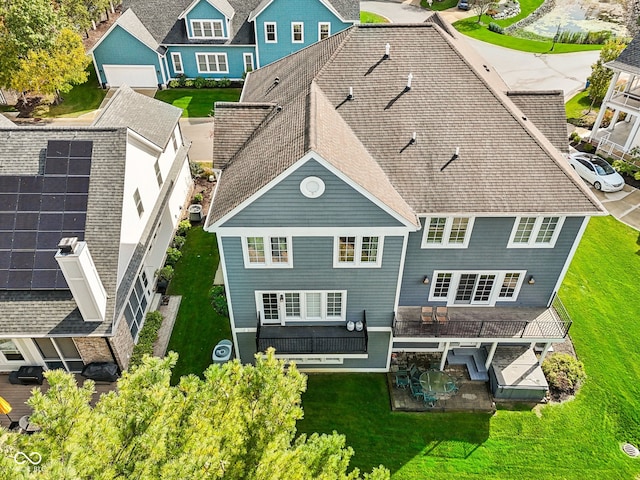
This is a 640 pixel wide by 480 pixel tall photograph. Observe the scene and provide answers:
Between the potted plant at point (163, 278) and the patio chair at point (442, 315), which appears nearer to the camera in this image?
the patio chair at point (442, 315)

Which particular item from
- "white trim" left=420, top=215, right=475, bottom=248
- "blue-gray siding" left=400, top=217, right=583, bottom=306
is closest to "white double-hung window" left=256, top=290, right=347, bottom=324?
"blue-gray siding" left=400, top=217, right=583, bottom=306

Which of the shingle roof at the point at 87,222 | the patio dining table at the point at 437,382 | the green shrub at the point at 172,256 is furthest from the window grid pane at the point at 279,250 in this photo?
the green shrub at the point at 172,256

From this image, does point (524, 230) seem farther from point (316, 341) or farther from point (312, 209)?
point (316, 341)

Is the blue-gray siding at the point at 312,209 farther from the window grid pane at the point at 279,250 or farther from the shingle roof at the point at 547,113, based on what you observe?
the shingle roof at the point at 547,113

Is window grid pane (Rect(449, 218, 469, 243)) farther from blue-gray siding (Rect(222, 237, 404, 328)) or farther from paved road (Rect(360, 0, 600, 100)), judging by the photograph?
paved road (Rect(360, 0, 600, 100))

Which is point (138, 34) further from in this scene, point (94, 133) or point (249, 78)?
point (94, 133)

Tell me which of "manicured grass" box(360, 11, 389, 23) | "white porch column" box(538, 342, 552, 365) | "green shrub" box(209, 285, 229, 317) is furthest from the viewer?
"manicured grass" box(360, 11, 389, 23)

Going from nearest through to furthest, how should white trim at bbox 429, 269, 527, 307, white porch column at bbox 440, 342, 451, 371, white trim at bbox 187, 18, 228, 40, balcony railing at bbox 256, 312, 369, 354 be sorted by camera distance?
1. balcony railing at bbox 256, 312, 369, 354
2. white trim at bbox 429, 269, 527, 307
3. white porch column at bbox 440, 342, 451, 371
4. white trim at bbox 187, 18, 228, 40
